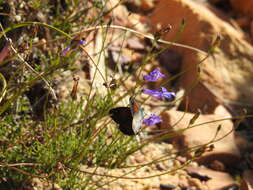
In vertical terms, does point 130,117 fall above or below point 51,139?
below

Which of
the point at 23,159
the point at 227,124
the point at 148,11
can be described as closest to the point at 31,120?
the point at 23,159

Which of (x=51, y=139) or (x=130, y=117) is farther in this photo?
(x=51, y=139)

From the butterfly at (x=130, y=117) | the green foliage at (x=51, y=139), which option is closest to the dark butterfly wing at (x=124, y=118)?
the butterfly at (x=130, y=117)

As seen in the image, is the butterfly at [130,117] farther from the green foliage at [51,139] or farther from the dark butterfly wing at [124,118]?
the green foliage at [51,139]

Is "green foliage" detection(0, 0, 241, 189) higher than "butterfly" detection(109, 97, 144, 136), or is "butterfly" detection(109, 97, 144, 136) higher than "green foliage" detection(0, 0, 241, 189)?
"green foliage" detection(0, 0, 241, 189)

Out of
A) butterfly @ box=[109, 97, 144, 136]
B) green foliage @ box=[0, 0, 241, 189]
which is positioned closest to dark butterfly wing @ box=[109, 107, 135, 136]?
butterfly @ box=[109, 97, 144, 136]

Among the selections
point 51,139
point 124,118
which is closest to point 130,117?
point 124,118

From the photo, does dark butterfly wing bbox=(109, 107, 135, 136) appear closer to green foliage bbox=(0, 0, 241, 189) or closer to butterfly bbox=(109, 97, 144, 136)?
butterfly bbox=(109, 97, 144, 136)

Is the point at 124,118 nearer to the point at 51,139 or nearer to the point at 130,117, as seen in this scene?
the point at 130,117
